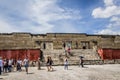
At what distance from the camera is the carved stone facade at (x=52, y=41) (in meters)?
52.8

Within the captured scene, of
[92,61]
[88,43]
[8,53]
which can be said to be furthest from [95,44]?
[8,53]

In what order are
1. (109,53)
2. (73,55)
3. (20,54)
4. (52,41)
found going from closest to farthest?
(20,54) → (109,53) → (73,55) → (52,41)

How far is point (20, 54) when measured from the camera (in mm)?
Result: 38250

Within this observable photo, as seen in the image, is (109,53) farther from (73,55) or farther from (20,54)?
(20,54)

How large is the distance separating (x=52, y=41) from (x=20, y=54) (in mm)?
16837

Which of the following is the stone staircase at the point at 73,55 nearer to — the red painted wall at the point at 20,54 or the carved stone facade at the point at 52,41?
the red painted wall at the point at 20,54

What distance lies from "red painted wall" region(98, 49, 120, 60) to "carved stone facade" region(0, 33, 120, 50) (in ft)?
34.8

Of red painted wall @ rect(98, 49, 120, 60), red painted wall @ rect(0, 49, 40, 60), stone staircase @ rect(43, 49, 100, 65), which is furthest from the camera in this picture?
red painted wall @ rect(98, 49, 120, 60)

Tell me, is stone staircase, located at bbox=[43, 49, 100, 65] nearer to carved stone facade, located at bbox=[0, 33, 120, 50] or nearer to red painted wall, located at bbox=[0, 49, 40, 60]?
red painted wall, located at bbox=[0, 49, 40, 60]

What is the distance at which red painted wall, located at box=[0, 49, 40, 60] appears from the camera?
37397 mm

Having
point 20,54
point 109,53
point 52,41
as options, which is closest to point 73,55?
point 109,53

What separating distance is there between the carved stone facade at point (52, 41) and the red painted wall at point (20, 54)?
13.6 metres

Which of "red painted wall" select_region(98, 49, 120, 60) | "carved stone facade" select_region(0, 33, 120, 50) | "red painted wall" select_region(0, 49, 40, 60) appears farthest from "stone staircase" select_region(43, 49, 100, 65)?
"carved stone facade" select_region(0, 33, 120, 50)

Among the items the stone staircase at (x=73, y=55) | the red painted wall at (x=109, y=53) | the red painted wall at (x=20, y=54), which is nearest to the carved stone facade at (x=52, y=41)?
the stone staircase at (x=73, y=55)
